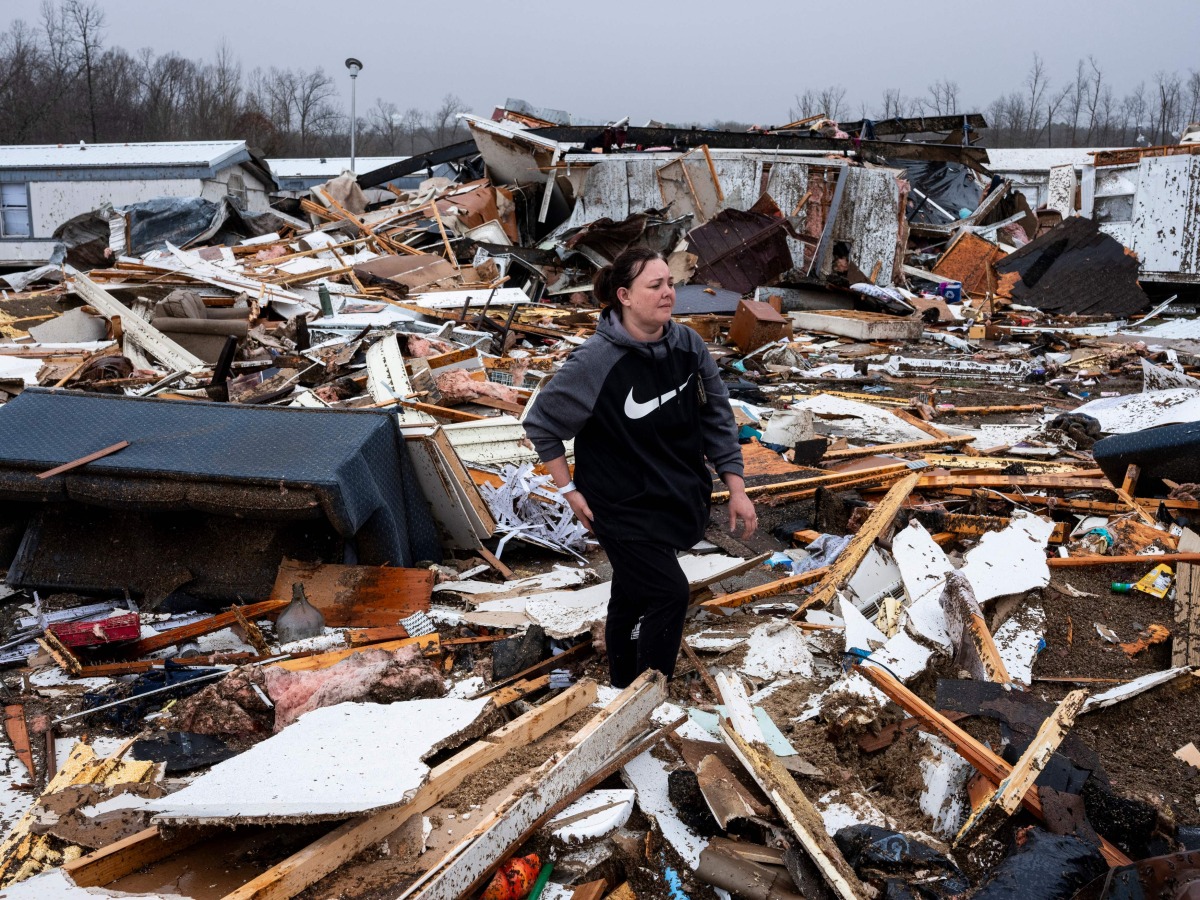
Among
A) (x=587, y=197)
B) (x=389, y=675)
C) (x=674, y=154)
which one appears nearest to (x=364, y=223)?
(x=587, y=197)

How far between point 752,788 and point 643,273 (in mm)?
1608

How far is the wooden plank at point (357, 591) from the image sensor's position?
14.2ft

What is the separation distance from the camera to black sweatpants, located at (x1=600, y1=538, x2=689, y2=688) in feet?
10.1

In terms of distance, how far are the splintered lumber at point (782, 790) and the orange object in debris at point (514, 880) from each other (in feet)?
2.27

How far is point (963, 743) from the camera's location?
285 centimetres

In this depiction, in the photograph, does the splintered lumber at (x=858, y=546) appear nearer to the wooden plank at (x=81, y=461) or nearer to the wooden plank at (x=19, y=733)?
the wooden plank at (x=19, y=733)

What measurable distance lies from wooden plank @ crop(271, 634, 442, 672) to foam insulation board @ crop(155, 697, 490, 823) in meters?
0.79

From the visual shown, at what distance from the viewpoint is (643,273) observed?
2967 mm

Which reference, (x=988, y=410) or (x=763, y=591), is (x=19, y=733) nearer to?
(x=763, y=591)

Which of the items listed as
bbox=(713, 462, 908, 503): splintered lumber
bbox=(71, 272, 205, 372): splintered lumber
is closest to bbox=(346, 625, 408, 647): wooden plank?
bbox=(713, 462, 908, 503): splintered lumber

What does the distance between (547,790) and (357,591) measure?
2069mm

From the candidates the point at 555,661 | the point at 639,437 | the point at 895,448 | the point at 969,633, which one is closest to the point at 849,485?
the point at 895,448

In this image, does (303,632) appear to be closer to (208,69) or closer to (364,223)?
(364,223)

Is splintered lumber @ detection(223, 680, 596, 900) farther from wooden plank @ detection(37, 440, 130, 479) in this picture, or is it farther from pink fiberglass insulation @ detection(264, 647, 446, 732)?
wooden plank @ detection(37, 440, 130, 479)
